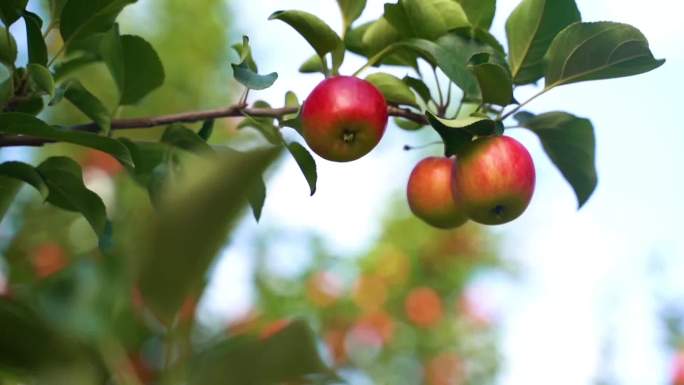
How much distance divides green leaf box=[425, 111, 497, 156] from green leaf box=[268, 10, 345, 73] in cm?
16

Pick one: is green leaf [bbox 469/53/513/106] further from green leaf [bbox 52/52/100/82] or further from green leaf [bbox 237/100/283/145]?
green leaf [bbox 52/52/100/82]

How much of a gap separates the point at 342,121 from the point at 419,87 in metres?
0.13

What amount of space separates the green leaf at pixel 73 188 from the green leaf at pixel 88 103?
0.06 m

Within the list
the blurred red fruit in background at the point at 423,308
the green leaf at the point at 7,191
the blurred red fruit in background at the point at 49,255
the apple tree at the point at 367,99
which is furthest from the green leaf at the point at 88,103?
the blurred red fruit in background at the point at 423,308

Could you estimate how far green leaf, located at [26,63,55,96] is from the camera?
85 cm

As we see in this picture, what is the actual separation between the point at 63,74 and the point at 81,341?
0.81 m

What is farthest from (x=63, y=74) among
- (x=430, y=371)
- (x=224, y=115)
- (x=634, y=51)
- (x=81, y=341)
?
(x=430, y=371)

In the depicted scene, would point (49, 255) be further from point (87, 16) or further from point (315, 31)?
point (315, 31)

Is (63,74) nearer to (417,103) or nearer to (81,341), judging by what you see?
(417,103)

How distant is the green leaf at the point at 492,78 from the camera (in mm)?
898

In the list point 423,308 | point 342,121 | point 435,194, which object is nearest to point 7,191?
point 342,121

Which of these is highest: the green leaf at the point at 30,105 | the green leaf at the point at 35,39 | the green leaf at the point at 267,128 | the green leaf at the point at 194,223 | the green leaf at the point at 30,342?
the green leaf at the point at 194,223

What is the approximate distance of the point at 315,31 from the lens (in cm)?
96

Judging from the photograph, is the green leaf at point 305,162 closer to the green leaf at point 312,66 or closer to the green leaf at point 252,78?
the green leaf at point 252,78
